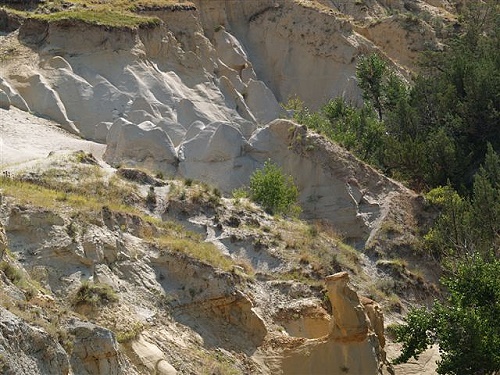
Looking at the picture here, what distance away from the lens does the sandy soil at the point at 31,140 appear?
37.2 metres

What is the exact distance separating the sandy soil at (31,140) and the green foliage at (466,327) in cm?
1392

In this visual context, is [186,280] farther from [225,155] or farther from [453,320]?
[225,155]

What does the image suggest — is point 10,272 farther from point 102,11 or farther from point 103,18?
point 102,11

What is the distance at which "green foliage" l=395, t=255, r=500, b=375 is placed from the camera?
83.1ft

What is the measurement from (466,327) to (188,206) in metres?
11.4

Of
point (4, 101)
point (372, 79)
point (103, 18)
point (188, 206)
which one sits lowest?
point (372, 79)

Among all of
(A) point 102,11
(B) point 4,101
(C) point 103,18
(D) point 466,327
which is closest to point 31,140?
(B) point 4,101

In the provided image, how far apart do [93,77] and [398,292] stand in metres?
19.7

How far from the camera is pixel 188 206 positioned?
34.3 metres

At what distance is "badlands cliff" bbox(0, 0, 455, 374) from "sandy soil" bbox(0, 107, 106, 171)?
48 cm

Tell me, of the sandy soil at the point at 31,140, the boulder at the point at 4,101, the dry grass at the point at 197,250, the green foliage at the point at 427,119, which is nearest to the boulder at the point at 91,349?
the dry grass at the point at 197,250

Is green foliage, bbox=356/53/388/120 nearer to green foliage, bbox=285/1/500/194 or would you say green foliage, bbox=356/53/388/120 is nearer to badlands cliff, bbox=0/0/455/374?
green foliage, bbox=285/1/500/194

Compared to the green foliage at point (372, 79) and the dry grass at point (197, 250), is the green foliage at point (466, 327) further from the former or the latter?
the green foliage at point (372, 79)

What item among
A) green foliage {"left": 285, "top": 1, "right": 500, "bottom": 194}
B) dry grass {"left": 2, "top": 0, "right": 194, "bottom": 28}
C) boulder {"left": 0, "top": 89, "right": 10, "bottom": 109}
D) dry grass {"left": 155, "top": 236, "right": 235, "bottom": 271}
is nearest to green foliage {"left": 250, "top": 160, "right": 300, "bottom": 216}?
green foliage {"left": 285, "top": 1, "right": 500, "bottom": 194}
